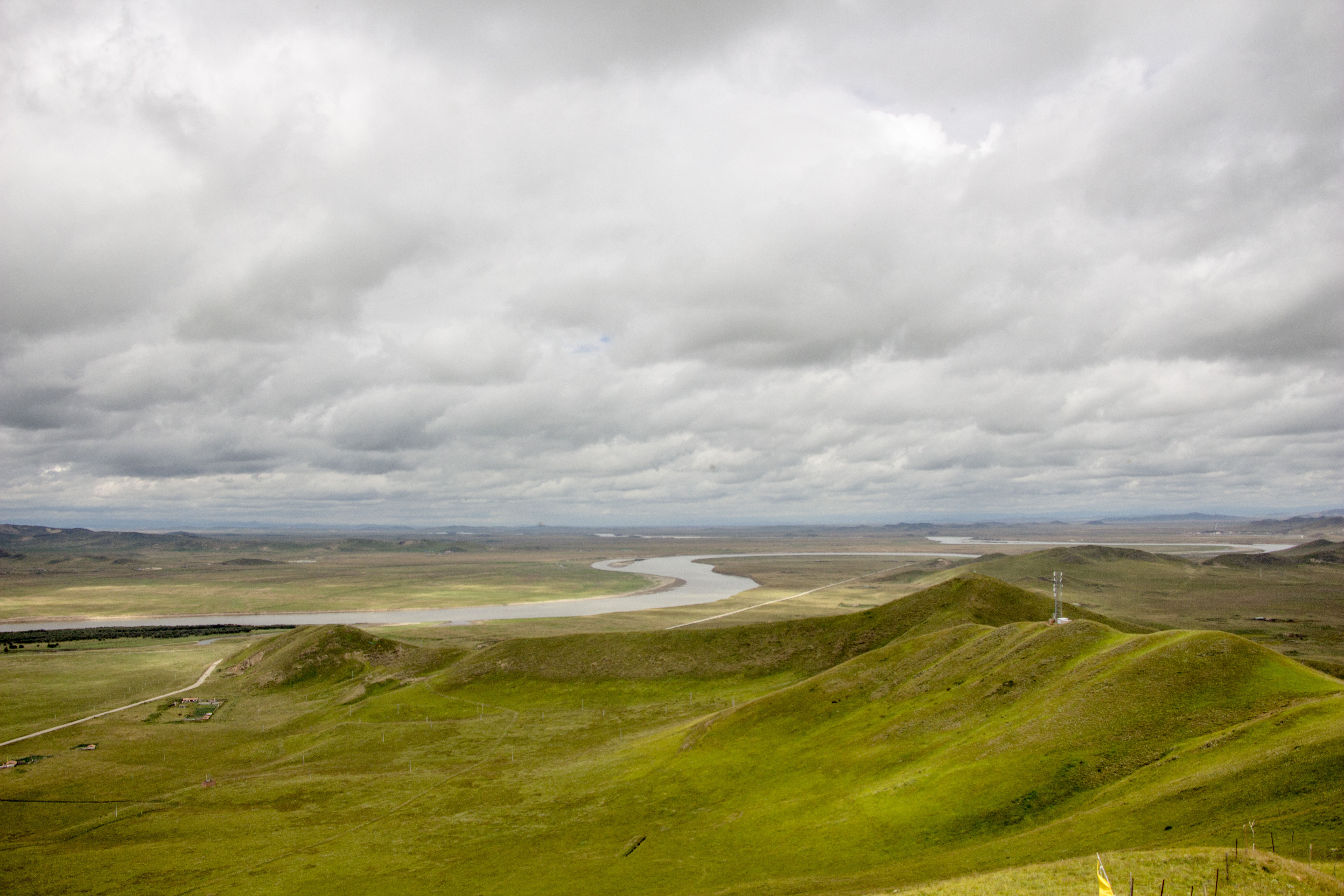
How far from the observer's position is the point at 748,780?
71.4m

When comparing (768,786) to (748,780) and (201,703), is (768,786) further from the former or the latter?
(201,703)

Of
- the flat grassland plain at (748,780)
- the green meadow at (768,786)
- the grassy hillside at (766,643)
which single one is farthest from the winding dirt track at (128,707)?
the grassy hillside at (766,643)

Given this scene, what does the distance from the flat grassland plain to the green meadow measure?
29cm

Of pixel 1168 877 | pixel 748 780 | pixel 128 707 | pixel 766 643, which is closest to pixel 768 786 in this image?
pixel 748 780

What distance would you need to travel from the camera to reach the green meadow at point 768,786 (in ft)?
132

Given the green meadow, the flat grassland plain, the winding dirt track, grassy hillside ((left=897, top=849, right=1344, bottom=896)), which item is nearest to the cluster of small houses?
the green meadow

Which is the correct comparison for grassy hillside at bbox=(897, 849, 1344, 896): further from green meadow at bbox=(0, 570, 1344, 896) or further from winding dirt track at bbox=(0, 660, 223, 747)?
winding dirt track at bbox=(0, 660, 223, 747)

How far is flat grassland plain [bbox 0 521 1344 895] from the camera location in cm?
4034

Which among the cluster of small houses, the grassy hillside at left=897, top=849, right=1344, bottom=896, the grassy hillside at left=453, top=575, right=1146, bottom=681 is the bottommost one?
the cluster of small houses

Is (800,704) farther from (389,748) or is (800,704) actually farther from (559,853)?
(389,748)

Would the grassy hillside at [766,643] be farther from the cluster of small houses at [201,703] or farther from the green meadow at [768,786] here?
the cluster of small houses at [201,703]

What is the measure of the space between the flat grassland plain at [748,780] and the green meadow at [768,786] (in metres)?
0.29

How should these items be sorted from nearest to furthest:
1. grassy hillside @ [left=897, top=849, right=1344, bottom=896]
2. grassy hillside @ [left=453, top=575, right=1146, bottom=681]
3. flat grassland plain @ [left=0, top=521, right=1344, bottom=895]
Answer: grassy hillside @ [left=897, top=849, right=1344, bottom=896]
flat grassland plain @ [left=0, top=521, right=1344, bottom=895]
grassy hillside @ [left=453, top=575, right=1146, bottom=681]

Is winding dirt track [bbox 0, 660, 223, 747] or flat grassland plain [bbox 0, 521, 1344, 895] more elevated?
flat grassland plain [bbox 0, 521, 1344, 895]
